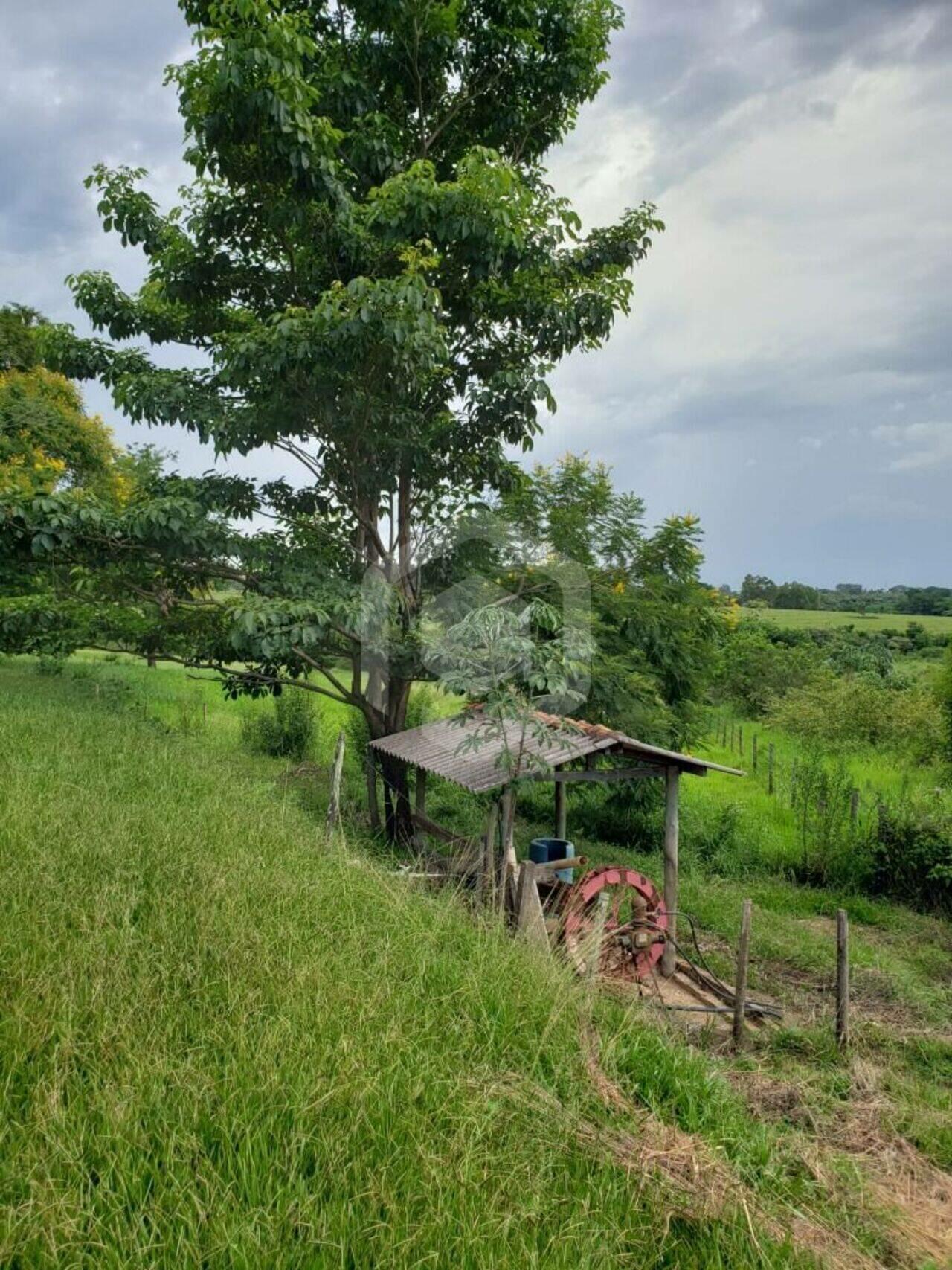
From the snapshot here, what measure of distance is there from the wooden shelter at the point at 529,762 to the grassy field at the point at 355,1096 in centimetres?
134

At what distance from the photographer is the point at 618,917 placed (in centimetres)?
709

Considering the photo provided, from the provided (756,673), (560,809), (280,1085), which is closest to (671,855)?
(560,809)

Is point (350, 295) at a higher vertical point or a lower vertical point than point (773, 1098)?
higher

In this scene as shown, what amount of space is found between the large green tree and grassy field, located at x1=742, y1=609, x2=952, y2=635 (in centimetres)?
2494

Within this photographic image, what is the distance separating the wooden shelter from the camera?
6.38 m

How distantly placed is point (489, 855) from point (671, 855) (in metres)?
1.95

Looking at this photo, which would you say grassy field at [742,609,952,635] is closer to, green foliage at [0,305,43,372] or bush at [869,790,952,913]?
bush at [869,790,952,913]

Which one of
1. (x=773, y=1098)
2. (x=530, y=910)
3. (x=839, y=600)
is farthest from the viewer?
(x=839, y=600)

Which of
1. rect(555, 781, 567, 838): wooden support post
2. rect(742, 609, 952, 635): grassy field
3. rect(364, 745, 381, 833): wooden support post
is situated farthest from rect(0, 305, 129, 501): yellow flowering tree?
rect(742, 609, 952, 635): grassy field

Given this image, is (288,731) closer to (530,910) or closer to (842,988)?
(530,910)

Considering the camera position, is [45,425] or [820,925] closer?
[820,925]

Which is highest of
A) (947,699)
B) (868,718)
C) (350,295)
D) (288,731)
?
(350,295)

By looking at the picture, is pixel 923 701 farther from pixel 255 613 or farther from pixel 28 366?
pixel 28 366

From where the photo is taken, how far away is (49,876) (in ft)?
13.0
